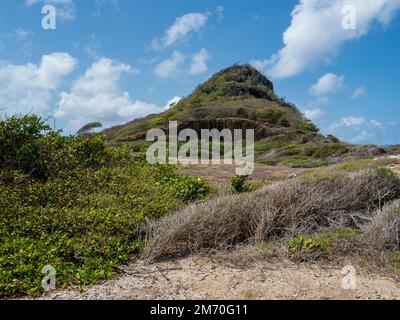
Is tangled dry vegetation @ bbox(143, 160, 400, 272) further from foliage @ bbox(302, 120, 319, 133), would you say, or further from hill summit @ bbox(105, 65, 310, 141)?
foliage @ bbox(302, 120, 319, 133)

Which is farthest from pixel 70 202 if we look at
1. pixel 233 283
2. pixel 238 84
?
pixel 238 84

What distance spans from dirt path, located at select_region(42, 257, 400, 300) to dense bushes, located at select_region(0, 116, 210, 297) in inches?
13.2

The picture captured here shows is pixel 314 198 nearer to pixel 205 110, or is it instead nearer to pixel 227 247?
pixel 227 247

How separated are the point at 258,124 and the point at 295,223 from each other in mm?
27257

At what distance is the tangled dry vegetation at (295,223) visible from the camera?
549 centimetres

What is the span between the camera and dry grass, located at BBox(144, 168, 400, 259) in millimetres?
5648

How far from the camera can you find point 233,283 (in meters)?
4.52

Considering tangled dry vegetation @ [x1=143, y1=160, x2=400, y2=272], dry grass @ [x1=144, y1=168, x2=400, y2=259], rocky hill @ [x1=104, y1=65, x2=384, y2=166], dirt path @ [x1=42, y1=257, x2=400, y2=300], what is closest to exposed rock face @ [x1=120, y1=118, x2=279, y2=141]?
rocky hill @ [x1=104, y1=65, x2=384, y2=166]

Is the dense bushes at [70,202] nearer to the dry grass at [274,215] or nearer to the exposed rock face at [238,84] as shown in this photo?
the dry grass at [274,215]

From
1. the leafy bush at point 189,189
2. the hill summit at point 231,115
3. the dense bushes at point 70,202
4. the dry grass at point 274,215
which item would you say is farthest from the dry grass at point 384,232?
the hill summit at point 231,115

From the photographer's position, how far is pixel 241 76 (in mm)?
53781

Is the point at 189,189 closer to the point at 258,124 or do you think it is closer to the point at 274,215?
the point at 274,215

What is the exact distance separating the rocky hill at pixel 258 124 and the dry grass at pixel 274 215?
429 inches

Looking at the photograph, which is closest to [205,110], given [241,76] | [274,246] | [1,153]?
[241,76]
